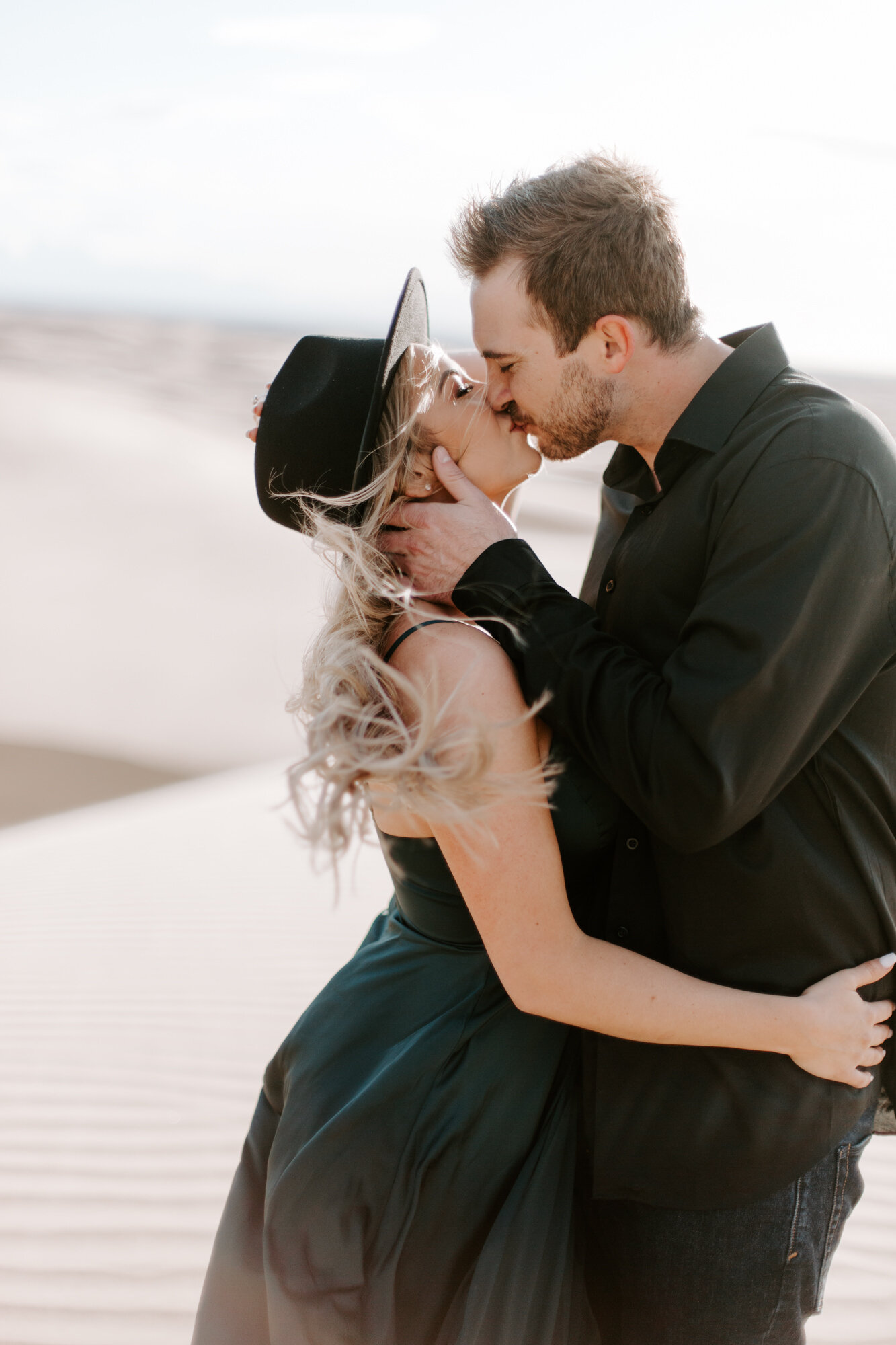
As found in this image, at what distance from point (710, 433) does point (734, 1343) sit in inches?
64.3

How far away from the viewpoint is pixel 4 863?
7.02m

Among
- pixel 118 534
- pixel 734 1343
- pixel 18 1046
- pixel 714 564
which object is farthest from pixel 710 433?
pixel 118 534

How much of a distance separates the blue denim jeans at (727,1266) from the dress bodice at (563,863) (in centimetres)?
55

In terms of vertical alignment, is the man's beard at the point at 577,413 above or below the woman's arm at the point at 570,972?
above

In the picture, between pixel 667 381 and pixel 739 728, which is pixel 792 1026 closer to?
pixel 739 728

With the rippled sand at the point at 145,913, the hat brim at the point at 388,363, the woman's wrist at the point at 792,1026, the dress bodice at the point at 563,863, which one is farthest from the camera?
the rippled sand at the point at 145,913

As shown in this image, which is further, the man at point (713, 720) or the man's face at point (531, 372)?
the man's face at point (531, 372)

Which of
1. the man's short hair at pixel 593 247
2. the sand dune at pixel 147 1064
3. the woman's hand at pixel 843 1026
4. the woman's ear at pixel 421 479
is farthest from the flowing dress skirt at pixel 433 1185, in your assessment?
the man's short hair at pixel 593 247

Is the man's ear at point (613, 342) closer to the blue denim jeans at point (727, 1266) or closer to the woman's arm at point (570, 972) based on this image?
the woman's arm at point (570, 972)

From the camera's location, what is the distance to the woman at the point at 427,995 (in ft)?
6.02

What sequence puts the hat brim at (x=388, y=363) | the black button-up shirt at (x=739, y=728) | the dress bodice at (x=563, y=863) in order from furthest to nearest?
the hat brim at (x=388, y=363)
the dress bodice at (x=563, y=863)
the black button-up shirt at (x=739, y=728)

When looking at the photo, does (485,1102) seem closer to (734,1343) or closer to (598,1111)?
(598,1111)

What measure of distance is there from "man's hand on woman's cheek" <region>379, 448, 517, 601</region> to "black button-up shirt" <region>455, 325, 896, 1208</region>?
11 cm

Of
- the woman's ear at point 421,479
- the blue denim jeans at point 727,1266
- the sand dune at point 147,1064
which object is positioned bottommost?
the sand dune at point 147,1064
